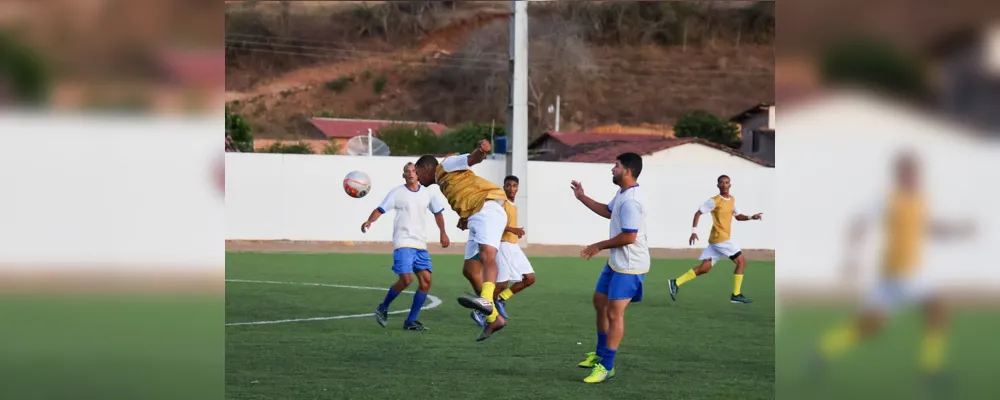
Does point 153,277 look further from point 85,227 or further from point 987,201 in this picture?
point 987,201

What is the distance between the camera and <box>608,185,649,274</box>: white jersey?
7.37 metres

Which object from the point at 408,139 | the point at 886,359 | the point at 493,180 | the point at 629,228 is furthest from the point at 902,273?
the point at 408,139

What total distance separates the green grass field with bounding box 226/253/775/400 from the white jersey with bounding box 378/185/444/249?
90 centimetres

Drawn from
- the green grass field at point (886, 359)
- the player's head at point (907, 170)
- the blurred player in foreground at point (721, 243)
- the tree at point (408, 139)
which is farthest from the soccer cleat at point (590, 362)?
the tree at point (408, 139)

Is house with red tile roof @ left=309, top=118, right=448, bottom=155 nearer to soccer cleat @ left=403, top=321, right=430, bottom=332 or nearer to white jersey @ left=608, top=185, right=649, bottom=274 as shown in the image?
soccer cleat @ left=403, top=321, right=430, bottom=332

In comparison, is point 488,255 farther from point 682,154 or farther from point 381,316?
point 682,154

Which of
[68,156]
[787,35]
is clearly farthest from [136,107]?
[787,35]

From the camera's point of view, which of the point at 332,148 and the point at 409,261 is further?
the point at 332,148

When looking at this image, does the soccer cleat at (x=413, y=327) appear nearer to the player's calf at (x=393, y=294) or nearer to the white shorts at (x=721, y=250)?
the player's calf at (x=393, y=294)

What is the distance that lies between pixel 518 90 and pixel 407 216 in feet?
53.0

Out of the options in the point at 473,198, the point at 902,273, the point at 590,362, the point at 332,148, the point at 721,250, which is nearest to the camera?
the point at 902,273

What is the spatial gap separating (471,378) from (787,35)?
18.9ft

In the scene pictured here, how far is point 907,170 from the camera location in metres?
2.08

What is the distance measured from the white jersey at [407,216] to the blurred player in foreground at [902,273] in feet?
29.3
